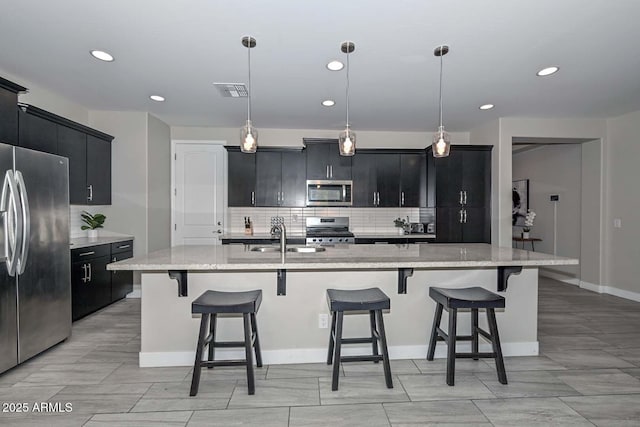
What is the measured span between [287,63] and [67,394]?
3.03 metres

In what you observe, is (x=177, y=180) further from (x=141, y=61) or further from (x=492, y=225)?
(x=492, y=225)

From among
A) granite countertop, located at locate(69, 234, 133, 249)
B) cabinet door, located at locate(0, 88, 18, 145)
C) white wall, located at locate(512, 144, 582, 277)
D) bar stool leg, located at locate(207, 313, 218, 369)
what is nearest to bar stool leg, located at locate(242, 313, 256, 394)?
bar stool leg, located at locate(207, 313, 218, 369)

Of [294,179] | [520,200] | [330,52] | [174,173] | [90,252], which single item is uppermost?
[330,52]

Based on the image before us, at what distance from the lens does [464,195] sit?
492 centimetres

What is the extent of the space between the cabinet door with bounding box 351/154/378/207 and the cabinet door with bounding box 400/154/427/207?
45 centimetres

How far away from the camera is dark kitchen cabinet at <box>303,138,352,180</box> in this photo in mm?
5086

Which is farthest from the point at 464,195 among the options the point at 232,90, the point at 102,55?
the point at 102,55

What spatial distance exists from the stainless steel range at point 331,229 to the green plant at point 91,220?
9.27 feet

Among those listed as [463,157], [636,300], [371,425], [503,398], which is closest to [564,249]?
[636,300]

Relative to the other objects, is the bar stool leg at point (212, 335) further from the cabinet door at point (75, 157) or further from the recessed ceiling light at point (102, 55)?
the cabinet door at point (75, 157)

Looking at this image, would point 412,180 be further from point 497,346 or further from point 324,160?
point 497,346

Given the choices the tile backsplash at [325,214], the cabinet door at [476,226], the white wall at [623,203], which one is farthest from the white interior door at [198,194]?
the white wall at [623,203]

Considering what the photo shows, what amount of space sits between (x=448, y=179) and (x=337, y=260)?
3.32 m

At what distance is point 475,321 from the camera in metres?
2.62
